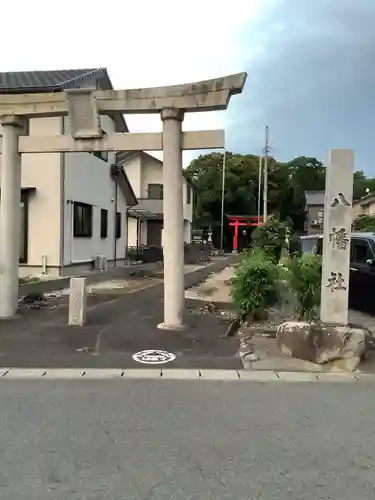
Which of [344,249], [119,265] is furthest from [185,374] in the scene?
[119,265]

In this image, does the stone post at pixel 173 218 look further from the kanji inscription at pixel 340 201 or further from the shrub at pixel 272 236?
the shrub at pixel 272 236

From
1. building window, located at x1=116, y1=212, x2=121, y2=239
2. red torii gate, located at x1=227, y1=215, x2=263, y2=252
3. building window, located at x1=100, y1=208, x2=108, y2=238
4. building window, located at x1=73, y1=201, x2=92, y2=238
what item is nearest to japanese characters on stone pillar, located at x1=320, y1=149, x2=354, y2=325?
building window, located at x1=73, y1=201, x2=92, y2=238

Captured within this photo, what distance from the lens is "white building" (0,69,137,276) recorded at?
51.3ft

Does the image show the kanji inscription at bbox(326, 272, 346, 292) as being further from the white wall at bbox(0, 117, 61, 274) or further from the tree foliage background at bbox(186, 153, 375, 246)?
the tree foliage background at bbox(186, 153, 375, 246)

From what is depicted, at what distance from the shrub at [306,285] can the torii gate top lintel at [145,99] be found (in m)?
3.18

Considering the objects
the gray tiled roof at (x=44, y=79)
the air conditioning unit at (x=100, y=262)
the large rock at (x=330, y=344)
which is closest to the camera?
the large rock at (x=330, y=344)

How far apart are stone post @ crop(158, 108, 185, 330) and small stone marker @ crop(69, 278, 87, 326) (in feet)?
5.27

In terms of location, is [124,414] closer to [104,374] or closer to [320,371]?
[104,374]

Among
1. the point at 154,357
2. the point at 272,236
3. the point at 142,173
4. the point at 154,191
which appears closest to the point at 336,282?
the point at 154,357

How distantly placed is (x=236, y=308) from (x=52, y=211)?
8.25 meters

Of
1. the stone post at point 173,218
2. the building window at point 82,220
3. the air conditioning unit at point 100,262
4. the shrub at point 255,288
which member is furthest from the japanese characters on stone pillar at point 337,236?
the air conditioning unit at point 100,262

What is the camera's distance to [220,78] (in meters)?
8.82

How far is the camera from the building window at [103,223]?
789 inches

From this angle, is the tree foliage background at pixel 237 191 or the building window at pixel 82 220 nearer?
the building window at pixel 82 220
